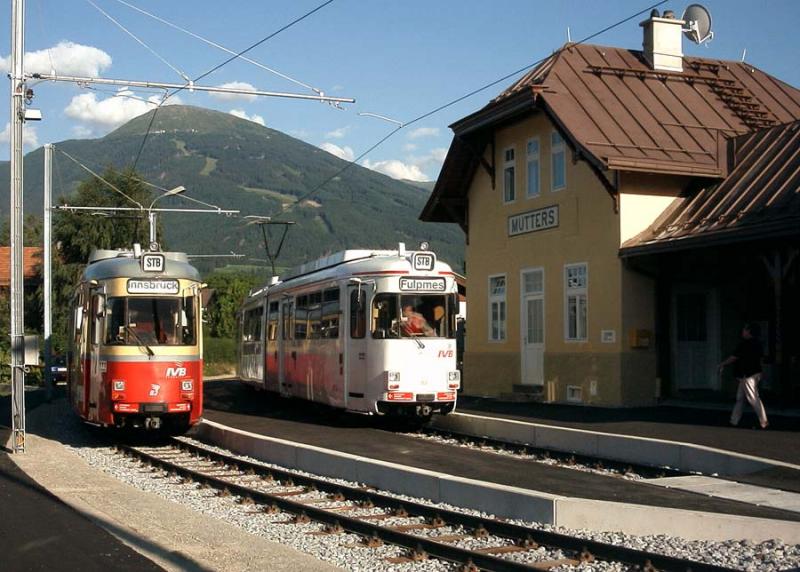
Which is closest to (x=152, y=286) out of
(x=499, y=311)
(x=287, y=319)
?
(x=287, y=319)

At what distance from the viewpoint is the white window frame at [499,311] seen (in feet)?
94.9

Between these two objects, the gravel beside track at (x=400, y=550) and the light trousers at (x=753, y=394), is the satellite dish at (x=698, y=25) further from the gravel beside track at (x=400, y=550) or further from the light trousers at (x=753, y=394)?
the gravel beside track at (x=400, y=550)

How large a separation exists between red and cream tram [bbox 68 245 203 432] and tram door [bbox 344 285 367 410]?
289 cm

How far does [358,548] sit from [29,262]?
77.2 meters

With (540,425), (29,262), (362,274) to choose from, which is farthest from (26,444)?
(29,262)

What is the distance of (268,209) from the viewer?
182 meters

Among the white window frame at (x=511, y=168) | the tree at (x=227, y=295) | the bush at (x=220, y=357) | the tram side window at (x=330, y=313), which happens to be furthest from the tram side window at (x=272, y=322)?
the tree at (x=227, y=295)

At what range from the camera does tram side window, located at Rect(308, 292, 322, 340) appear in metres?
22.6

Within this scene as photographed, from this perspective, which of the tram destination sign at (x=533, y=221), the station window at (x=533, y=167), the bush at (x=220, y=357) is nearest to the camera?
the tram destination sign at (x=533, y=221)

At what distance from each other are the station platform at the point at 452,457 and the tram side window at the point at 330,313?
1881 mm

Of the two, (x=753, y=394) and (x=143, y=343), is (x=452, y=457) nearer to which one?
(x=753, y=394)

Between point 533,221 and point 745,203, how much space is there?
6.78 m

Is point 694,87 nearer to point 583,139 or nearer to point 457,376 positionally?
point 583,139

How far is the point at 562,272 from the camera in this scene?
85.6 feet
